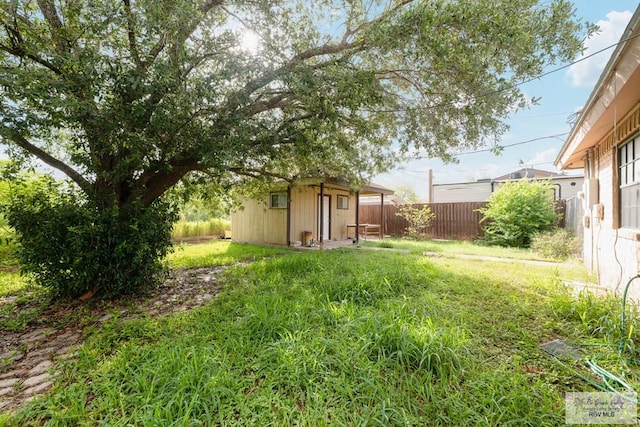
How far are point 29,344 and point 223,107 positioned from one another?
365 centimetres

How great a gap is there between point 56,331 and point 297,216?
776cm

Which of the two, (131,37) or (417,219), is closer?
(131,37)

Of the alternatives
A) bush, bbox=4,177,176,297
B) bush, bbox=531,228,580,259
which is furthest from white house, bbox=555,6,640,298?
bush, bbox=4,177,176,297

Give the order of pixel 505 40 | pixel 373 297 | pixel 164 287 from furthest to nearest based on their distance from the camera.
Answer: pixel 164 287 → pixel 373 297 → pixel 505 40

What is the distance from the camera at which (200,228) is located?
45.4 ft

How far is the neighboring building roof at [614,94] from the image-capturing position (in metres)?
2.27

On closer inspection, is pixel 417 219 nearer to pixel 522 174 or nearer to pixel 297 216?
pixel 297 216

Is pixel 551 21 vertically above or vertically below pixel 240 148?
above

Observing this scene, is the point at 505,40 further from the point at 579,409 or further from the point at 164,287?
the point at 164,287

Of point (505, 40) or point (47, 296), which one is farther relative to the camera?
point (47, 296)

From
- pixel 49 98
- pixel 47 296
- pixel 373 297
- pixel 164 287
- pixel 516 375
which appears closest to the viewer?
pixel 516 375

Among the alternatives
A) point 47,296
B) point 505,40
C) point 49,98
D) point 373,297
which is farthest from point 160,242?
point 505,40

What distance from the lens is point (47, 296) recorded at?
446 centimetres

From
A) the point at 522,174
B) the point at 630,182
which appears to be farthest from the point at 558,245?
the point at 522,174
